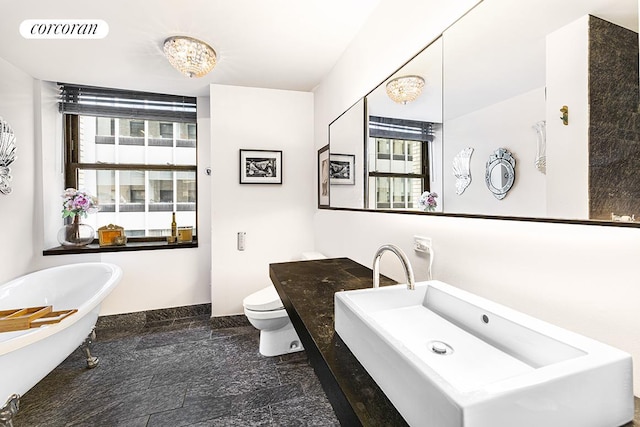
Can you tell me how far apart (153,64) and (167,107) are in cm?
73

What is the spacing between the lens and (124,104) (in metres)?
2.81

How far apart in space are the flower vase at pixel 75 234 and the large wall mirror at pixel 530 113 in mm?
2977

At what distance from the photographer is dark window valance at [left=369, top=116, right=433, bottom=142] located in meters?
1.22

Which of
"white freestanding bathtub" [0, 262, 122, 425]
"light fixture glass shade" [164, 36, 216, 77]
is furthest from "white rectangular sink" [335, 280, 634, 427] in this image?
"light fixture glass shade" [164, 36, 216, 77]

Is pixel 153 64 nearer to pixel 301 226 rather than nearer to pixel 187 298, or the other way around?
pixel 301 226

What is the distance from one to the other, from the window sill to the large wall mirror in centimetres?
246

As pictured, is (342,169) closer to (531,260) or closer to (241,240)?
(241,240)

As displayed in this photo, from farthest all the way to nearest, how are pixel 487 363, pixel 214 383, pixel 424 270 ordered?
pixel 214 383
pixel 424 270
pixel 487 363

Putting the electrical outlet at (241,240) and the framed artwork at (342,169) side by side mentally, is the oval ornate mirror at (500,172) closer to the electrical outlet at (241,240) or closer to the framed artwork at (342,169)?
the framed artwork at (342,169)

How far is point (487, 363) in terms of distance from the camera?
682 mm

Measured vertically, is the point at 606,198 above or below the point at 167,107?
below

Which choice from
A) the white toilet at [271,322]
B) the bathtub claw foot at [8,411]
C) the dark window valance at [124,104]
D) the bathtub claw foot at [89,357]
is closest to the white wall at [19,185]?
the dark window valance at [124,104]

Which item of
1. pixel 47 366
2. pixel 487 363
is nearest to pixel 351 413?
pixel 487 363

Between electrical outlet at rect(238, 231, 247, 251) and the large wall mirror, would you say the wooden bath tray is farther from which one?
the large wall mirror
